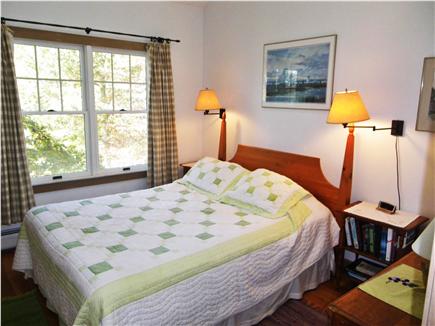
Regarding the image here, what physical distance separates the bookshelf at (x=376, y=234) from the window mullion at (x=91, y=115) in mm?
2525

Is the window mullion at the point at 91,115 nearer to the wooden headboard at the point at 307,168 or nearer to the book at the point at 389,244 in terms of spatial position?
the wooden headboard at the point at 307,168

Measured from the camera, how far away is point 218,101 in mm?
3902

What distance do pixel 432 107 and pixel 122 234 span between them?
2.25 m

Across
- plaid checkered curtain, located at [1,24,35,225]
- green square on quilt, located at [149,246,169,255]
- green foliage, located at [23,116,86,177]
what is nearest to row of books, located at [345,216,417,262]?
green square on quilt, located at [149,246,169,255]

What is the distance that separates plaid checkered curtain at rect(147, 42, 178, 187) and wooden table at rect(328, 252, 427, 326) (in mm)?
2813

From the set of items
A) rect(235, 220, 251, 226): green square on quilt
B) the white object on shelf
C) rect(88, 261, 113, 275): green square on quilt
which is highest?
the white object on shelf

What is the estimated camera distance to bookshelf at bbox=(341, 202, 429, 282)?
7.29 feet

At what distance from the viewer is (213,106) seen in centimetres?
356

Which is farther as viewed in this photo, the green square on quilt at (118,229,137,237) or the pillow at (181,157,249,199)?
the pillow at (181,157,249,199)

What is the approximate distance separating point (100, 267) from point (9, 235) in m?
1.95

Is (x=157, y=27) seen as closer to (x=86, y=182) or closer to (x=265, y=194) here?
(x=86, y=182)

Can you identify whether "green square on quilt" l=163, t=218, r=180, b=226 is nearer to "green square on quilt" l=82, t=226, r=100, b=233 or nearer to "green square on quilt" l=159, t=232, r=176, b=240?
"green square on quilt" l=159, t=232, r=176, b=240

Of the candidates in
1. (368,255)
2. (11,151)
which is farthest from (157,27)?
(368,255)

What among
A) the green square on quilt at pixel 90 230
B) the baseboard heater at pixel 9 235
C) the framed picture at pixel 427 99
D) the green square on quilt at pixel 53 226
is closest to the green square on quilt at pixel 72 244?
the green square on quilt at pixel 90 230
